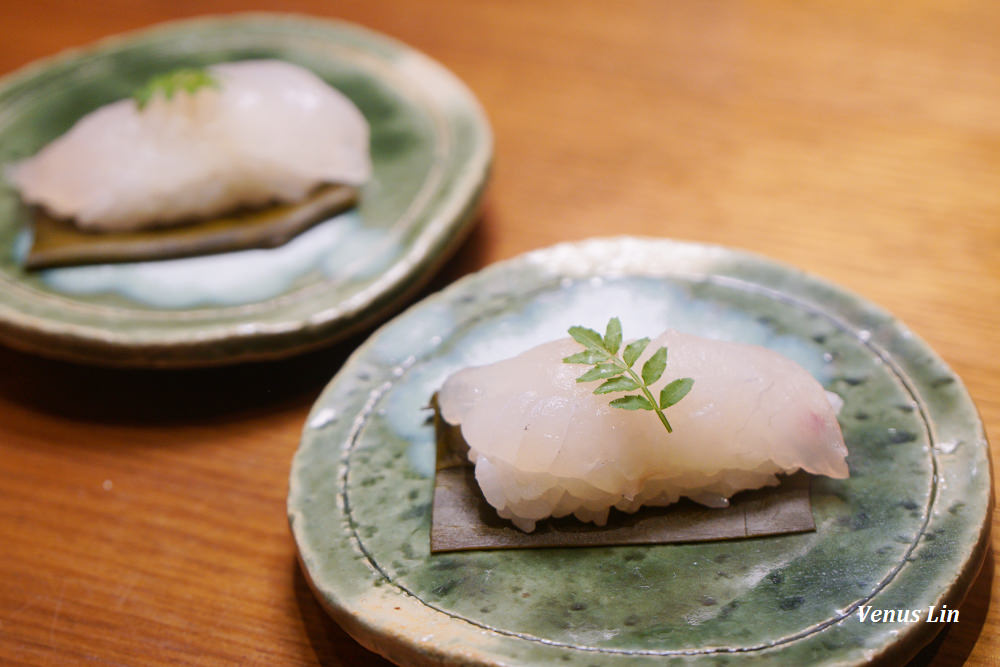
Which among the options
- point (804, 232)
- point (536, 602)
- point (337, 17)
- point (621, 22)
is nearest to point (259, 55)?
point (337, 17)

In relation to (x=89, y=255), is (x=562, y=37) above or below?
above

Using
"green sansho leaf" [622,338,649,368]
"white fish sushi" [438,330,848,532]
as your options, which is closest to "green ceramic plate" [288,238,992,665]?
"white fish sushi" [438,330,848,532]

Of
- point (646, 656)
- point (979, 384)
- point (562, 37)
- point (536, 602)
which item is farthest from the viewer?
point (562, 37)

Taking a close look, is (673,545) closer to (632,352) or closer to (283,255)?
(632,352)

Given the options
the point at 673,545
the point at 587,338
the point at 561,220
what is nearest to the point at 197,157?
the point at 561,220

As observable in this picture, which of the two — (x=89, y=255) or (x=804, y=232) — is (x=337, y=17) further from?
(x=804, y=232)

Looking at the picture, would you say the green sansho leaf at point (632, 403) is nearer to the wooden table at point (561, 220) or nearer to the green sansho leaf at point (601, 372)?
the green sansho leaf at point (601, 372)

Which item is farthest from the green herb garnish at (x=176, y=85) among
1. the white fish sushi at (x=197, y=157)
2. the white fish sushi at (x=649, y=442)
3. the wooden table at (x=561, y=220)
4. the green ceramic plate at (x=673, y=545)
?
the white fish sushi at (x=649, y=442)

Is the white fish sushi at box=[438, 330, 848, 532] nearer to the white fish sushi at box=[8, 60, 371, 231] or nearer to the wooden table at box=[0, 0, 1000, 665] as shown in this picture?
the wooden table at box=[0, 0, 1000, 665]
